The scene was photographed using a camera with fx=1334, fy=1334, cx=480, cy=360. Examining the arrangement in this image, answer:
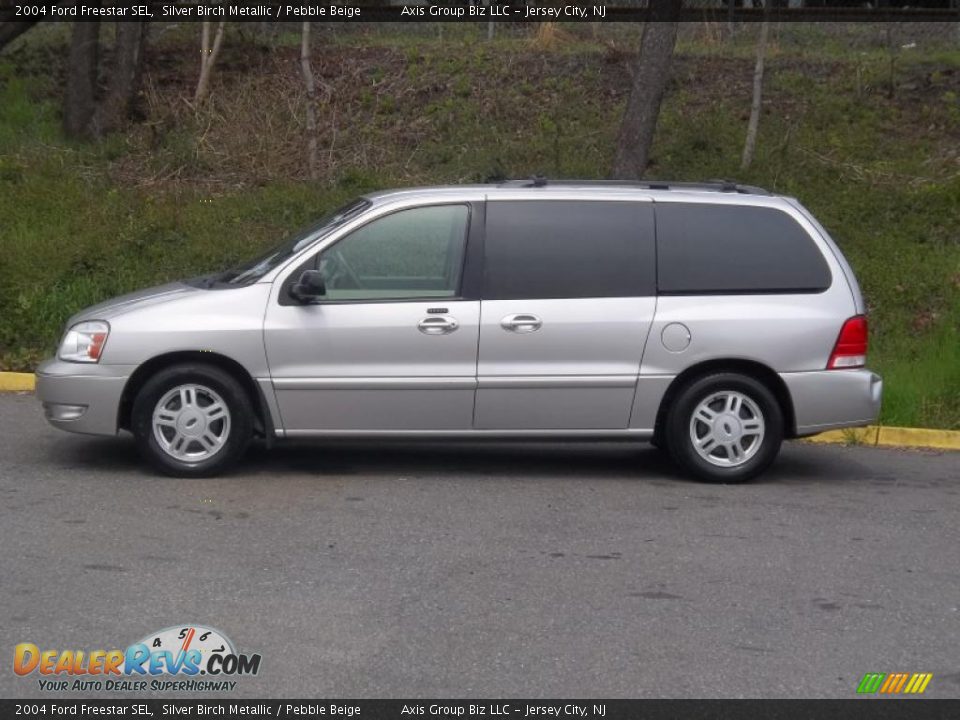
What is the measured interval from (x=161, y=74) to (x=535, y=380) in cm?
1322

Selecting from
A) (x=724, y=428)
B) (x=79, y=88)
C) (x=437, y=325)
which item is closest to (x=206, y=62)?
(x=79, y=88)

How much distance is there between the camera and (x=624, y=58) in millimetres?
19297

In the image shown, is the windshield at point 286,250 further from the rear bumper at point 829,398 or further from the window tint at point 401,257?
the rear bumper at point 829,398

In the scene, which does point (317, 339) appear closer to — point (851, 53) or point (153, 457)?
point (153, 457)

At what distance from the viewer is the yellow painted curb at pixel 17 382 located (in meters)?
11.0

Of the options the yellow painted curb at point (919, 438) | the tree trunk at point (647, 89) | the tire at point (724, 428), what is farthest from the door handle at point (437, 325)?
the tree trunk at point (647, 89)

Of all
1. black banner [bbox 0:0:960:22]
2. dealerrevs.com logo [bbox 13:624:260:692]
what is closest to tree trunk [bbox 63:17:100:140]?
black banner [bbox 0:0:960:22]

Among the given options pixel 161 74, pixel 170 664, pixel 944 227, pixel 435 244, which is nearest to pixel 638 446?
pixel 435 244

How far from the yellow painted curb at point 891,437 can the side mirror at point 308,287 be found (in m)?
4.15

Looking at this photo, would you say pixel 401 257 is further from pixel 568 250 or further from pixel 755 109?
pixel 755 109

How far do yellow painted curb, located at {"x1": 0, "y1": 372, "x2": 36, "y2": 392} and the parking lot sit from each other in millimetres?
1983

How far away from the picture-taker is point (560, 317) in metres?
8.02

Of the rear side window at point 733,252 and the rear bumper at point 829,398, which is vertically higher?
the rear side window at point 733,252

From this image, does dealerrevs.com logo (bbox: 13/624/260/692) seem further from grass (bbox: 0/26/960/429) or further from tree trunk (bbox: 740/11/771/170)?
tree trunk (bbox: 740/11/771/170)
